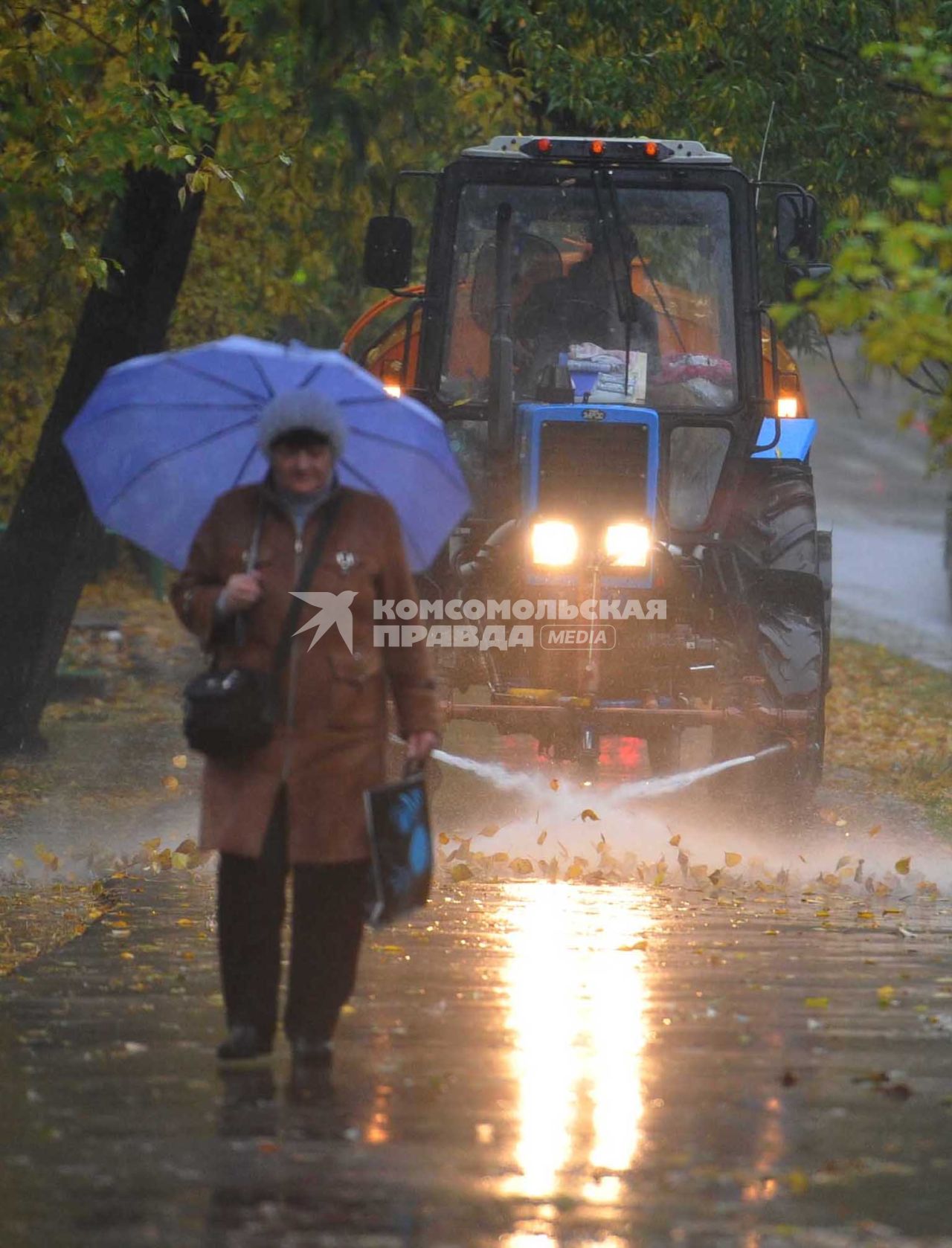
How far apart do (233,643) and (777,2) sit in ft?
32.4

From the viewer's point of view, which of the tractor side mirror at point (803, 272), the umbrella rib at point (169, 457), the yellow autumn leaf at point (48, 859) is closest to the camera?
the umbrella rib at point (169, 457)

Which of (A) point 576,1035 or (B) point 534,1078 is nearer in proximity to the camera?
(B) point 534,1078

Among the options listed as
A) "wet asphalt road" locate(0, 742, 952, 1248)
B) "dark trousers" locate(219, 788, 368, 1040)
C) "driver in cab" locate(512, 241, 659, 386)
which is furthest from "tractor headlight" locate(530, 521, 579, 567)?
"dark trousers" locate(219, 788, 368, 1040)

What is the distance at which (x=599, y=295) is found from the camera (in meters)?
11.9

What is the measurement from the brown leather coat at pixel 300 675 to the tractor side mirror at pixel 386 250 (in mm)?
5423

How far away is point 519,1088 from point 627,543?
5.43m

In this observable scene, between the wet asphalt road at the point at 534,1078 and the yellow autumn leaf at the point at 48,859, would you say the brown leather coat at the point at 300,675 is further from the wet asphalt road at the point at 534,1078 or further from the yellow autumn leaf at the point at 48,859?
the yellow autumn leaf at the point at 48,859

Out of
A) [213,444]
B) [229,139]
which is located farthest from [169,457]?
[229,139]

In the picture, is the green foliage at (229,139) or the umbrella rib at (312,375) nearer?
the umbrella rib at (312,375)

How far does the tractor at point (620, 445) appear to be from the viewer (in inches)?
448

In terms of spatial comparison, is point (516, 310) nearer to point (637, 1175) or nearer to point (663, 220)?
point (663, 220)

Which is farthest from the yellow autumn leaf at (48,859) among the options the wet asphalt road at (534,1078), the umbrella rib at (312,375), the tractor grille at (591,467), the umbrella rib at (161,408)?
the umbrella rib at (312,375)

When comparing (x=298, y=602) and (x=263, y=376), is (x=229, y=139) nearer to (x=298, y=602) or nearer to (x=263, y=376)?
(x=263, y=376)

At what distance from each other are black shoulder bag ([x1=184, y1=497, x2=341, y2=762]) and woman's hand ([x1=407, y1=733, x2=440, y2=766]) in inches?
17.8
